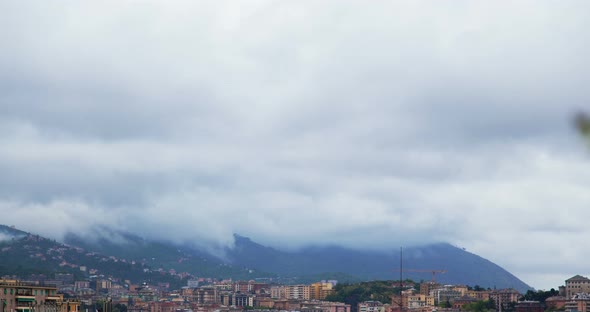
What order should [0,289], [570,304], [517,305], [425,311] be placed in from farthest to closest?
[425,311] < [517,305] < [570,304] < [0,289]

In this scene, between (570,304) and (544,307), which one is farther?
(544,307)

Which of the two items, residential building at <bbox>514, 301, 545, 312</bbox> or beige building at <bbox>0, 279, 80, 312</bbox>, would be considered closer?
beige building at <bbox>0, 279, 80, 312</bbox>

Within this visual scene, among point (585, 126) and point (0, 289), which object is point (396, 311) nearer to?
point (0, 289)

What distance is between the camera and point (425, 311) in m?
199

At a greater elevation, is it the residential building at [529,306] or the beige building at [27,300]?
the residential building at [529,306]

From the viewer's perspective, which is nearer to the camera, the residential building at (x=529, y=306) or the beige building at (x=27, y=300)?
the beige building at (x=27, y=300)

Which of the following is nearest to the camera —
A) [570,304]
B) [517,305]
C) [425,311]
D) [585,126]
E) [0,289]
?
[585,126]

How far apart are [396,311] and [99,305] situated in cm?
4858

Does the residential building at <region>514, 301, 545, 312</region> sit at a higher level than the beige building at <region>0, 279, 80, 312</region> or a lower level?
higher

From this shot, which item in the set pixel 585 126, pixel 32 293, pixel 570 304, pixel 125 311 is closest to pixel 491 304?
pixel 570 304

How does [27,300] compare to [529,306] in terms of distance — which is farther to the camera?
[529,306]

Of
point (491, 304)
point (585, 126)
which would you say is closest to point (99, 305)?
point (491, 304)

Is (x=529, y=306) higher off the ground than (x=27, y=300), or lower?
higher

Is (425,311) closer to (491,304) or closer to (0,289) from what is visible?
(491,304)
